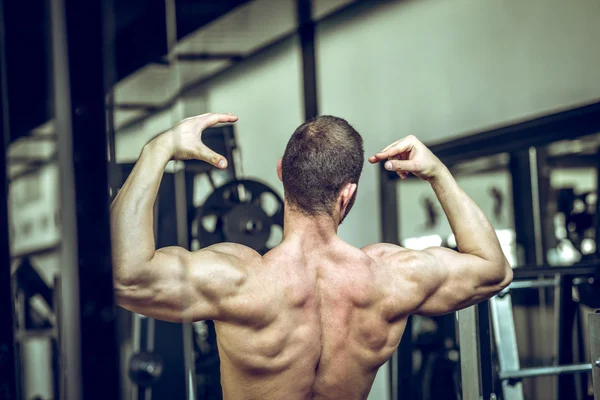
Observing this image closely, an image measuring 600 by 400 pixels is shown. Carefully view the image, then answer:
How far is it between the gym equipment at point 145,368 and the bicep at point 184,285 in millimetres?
104

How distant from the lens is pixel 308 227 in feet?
6.22

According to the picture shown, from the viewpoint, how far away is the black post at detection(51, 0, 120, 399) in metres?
0.88

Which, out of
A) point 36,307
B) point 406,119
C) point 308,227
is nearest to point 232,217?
point 308,227

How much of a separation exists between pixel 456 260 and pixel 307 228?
0.48m

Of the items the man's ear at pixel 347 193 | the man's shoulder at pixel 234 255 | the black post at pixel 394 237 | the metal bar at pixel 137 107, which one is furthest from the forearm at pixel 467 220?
the black post at pixel 394 237

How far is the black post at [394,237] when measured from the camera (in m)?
3.98

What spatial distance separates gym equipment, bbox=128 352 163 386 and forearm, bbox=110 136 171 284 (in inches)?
5.1

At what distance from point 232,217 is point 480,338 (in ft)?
4.26

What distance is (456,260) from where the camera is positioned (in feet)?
6.64

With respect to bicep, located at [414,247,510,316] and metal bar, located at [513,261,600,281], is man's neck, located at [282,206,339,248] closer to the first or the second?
bicep, located at [414,247,510,316]

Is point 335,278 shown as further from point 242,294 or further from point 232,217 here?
point 232,217

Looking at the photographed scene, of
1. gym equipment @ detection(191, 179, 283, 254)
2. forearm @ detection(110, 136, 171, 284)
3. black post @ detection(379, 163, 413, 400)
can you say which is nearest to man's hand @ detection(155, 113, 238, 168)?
forearm @ detection(110, 136, 171, 284)

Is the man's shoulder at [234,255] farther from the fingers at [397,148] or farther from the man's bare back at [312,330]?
the fingers at [397,148]

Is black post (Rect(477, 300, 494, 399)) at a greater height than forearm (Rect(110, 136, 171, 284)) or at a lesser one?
lesser
